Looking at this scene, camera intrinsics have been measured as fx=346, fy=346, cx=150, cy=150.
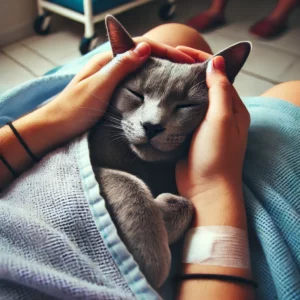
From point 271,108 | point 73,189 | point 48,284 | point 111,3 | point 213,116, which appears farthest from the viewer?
point 111,3

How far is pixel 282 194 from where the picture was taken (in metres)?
0.62

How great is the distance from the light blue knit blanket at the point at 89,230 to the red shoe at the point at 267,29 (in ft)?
4.62

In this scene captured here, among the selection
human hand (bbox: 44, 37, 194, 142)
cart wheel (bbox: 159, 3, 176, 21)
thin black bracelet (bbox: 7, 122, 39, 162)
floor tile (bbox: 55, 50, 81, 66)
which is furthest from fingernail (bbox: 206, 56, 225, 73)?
cart wheel (bbox: 159, 3, 176, 21)

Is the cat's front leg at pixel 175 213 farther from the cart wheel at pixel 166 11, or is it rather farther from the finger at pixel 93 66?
the cart wheel at pixel 166 11

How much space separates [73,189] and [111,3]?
1.52 meters

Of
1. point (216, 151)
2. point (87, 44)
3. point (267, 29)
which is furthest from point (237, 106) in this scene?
point (267, 29)

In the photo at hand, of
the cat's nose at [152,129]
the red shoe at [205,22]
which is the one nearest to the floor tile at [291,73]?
the red shoe at [205,22]

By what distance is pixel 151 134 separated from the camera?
0.62 metres

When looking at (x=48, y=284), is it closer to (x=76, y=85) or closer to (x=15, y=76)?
(x=76, y=85)

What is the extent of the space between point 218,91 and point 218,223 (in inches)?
9.9

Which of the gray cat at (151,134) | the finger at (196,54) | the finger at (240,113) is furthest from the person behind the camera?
the finger at (196,54)

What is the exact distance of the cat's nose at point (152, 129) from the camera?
61 cm

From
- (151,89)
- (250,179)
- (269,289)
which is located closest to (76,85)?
(151,89)

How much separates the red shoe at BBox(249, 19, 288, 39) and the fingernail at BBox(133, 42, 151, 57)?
145cm
